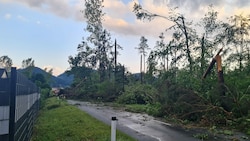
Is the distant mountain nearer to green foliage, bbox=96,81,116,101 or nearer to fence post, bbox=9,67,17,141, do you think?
green foliage, bbox=96,81,116,101

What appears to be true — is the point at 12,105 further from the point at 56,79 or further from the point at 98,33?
the point at 56,79

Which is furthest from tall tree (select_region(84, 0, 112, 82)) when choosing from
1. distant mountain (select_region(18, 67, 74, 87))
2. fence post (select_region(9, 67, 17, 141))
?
Result: fence post (select_region(9, 67, 17, 141))

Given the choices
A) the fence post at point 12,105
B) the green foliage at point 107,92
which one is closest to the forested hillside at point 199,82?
the green foliage at point 107,92

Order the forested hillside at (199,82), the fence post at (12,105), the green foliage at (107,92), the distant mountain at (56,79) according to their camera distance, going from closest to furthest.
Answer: the fence post at (12,105)
the forested hillside at (199,82)
the green foliage at (107,92)
the distant mountain at (56,79)

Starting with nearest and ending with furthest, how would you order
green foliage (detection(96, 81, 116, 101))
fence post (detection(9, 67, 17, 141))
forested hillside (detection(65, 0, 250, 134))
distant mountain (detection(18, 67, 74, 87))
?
fence post (detection(9, 67, 17, 141)) → forested hillside (detection(65, 0, 250, 134)) → green foliage (detection(96, 81, 116, 101)) → distant mountain (detection(18, 67, 74, 87))

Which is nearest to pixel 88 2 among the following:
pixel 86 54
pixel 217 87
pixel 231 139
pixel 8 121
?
pixel 86 54

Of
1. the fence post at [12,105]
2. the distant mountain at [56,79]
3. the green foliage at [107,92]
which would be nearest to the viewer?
the fence post at [12,105]

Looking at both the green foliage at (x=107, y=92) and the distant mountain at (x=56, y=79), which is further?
the distant mountain at (x=56, y=79)

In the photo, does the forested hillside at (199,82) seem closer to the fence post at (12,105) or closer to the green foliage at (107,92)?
the green foliage at (107,92)

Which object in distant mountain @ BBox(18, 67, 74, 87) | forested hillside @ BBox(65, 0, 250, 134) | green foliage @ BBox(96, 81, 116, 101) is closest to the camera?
forested hillside @ BBox(65, 0, 250, 134)

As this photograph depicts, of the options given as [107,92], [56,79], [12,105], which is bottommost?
[107,92]

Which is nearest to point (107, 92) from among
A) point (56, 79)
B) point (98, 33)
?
point (98, 33)

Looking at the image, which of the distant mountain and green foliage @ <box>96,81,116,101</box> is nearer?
green foliage @ <box>96,81,116,101</box>

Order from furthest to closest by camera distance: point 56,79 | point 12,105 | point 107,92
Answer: point 56,79, point 107,92, point 12,105
